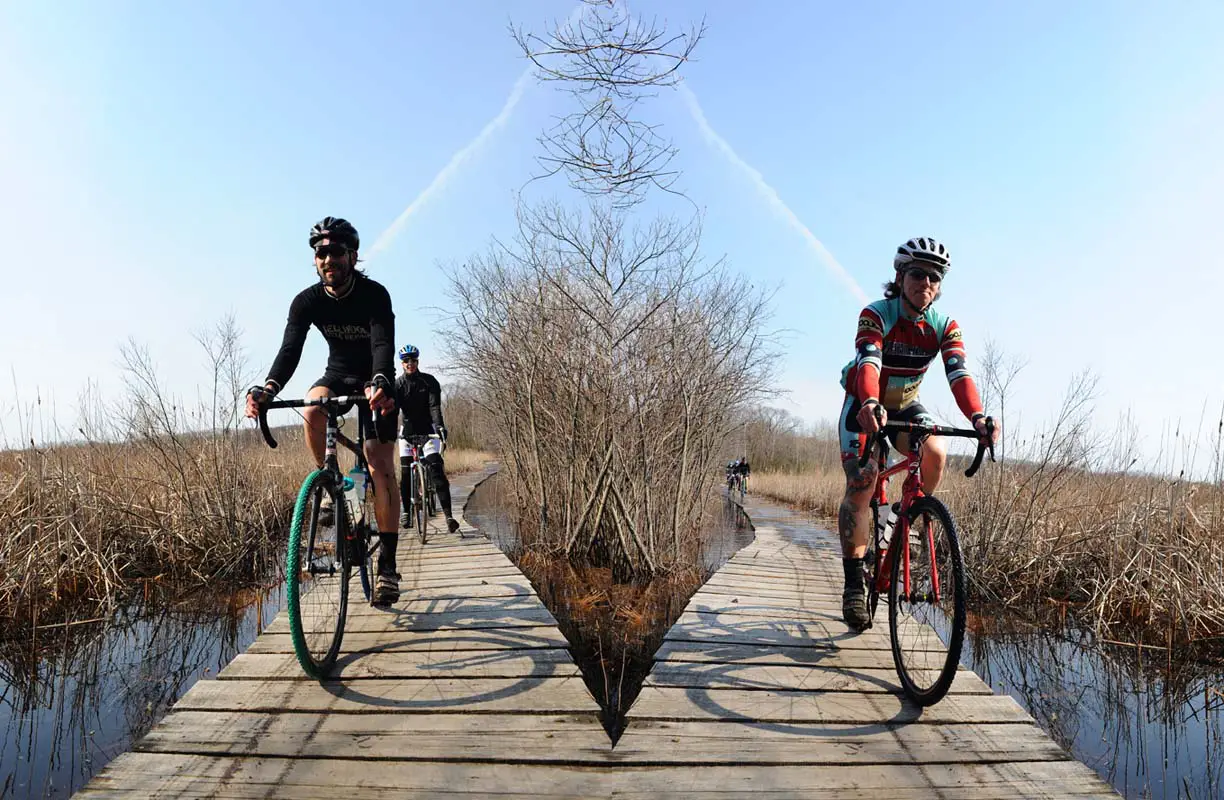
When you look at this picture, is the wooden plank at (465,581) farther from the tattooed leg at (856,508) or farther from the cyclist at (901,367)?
the cyclist at (901,367)

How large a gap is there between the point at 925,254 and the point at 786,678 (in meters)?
2.22

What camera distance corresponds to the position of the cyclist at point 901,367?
10.8ft

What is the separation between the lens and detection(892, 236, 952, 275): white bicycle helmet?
10.8ft

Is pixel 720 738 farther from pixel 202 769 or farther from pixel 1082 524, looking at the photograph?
pixel 1082 524

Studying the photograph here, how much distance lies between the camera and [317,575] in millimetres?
3236

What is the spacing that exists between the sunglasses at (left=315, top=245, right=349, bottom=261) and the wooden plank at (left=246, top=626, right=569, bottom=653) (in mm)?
2091

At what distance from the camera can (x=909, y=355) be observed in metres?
3.50

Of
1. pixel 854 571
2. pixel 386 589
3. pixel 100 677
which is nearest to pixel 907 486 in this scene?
pixel 854 571

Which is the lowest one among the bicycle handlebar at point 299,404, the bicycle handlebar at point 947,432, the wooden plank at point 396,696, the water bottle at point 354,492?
the wooden plank at point 396,696

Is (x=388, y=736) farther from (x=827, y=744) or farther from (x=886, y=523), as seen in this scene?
(x=886, y=523)

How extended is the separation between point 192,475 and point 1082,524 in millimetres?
8725

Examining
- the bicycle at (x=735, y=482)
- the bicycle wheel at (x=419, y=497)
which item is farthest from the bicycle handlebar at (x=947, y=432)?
the bicycle at (x=735, y=482)

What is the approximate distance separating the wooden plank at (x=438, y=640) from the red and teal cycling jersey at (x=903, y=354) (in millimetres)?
2168

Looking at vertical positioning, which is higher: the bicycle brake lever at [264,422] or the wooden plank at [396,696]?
the bicycle brake lever at [264,422]
